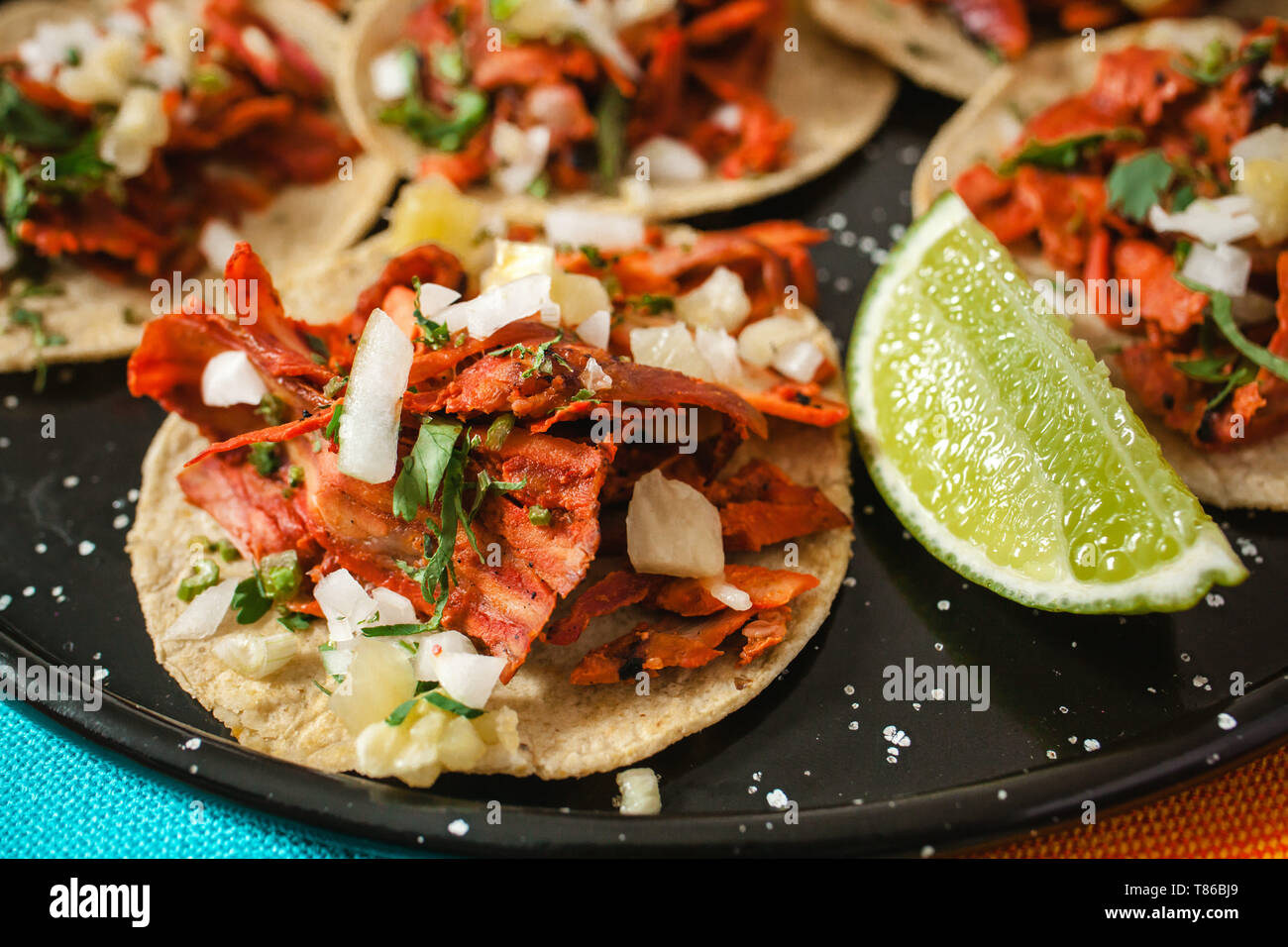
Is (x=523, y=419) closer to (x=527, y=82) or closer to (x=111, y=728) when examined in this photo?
(x=111, y=728)

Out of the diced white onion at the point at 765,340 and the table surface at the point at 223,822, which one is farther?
the diced white onion at the point at 765,340

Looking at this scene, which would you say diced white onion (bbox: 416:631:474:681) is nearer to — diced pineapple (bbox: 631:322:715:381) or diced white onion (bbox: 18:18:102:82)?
diced pineapple (bbox: 631:322:715:381)

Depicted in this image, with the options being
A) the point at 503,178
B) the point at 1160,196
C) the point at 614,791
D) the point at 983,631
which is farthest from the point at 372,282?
the point at 1160,196

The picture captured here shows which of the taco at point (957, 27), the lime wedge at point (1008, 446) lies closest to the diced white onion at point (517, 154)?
the taco at point (957, 27)

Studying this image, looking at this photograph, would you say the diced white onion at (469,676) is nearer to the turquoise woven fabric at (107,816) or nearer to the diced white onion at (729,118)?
the turquoise woven fabric at (107,816)

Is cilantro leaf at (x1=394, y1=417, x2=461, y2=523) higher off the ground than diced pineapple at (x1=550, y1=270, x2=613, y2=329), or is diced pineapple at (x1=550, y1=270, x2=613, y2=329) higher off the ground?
diced pineapple at (x1=550, y1=270, x2=613, y2=329)

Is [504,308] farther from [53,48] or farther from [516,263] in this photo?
[53,48]

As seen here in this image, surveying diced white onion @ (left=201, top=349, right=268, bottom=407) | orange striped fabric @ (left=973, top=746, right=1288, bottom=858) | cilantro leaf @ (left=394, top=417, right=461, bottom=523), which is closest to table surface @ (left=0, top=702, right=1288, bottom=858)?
orange striped fabric @ (left=973, top=746, right=1288, bottom=858)
